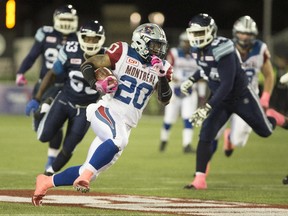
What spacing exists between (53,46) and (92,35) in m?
1.78

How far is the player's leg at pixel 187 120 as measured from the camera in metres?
15.1

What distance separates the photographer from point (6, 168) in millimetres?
12102

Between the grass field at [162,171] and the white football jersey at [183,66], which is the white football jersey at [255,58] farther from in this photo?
the white football jersey at [183,66]

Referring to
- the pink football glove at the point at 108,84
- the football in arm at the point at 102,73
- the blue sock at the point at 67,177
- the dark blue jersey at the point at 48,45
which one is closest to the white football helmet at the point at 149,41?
the football in arm at the point at 102,73

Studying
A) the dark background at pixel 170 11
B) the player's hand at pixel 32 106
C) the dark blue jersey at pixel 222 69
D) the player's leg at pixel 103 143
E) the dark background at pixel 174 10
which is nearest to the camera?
the player's leg at pixel 103 143

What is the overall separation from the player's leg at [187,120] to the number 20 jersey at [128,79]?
6804 mm

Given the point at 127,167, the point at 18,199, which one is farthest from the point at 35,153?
the point at 18,199

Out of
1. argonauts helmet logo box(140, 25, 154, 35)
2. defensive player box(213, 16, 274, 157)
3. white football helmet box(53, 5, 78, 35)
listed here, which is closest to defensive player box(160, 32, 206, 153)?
defensive player box(213, 16, 274, 157)

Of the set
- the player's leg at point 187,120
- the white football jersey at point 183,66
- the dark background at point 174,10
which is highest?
the white football jersey at point 183,66

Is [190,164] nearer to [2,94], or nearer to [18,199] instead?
[18,199]

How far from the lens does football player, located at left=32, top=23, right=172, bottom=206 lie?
26.5 ft

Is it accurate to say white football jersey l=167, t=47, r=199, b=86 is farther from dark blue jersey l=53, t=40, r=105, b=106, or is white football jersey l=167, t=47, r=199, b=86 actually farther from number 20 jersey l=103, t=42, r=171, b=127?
number 20 jersey l=103, t=42, r=171, b=127

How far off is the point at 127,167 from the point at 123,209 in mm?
4555

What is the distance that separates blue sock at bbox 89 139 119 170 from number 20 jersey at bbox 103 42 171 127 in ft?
1.21
